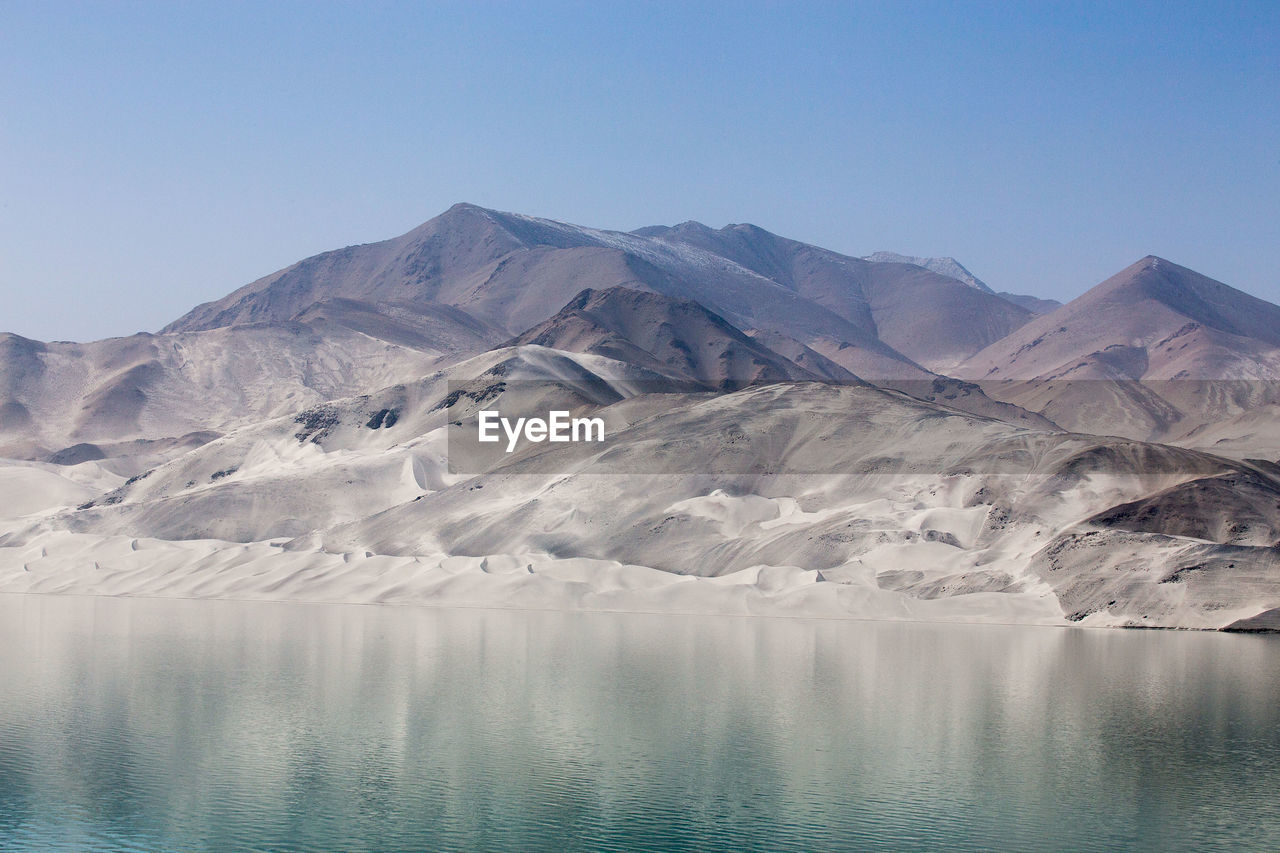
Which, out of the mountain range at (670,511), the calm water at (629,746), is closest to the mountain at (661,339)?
the mountain range at (670,511)

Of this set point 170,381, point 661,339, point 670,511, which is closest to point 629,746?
point 670,511

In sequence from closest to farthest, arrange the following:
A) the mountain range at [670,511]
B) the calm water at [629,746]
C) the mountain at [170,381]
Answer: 1. the calm water at [629,746]
2. the mountain range at [670,511]
3. the mountain at [170,381]

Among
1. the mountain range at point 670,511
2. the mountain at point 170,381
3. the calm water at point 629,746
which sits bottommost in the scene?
the calm water at point 629,746

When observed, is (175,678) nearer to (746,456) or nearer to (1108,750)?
(1108,750)

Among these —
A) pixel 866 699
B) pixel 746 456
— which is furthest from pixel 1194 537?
→ pixel 866 699

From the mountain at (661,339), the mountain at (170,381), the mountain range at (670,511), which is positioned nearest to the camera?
the mountain range at (670,511)

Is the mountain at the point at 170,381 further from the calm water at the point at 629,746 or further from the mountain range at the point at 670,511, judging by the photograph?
the calm water at the point at 629,746

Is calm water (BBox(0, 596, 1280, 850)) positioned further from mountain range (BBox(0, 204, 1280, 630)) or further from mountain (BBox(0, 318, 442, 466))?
A: mountain (BBox(0, 318, 442, 466))

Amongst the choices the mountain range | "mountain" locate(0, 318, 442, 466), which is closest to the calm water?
the mountain range
